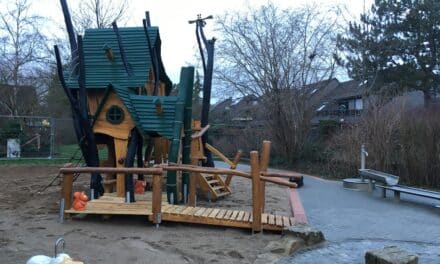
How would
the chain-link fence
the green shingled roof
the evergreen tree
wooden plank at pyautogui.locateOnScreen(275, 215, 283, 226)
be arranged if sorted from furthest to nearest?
1. the evergreen tree
2. the chain-link fence
3. the green shingled roof
4. wooden plank at pyautogui.locateOnScreen(275, 215, 283, 226)

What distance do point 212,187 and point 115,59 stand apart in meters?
3.89

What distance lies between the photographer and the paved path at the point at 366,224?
6.22 meters

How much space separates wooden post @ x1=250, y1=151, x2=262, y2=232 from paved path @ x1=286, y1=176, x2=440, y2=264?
111 centimetres

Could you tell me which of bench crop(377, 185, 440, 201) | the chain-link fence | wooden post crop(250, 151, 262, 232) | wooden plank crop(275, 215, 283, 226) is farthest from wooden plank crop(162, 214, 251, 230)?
the chain-link fence

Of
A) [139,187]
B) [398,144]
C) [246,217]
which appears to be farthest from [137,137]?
[398,144]

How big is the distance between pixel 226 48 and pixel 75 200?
18.6 m

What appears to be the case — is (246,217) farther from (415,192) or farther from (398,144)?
(398,144)

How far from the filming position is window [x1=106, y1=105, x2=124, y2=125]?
9859mm

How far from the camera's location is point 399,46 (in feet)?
92.0

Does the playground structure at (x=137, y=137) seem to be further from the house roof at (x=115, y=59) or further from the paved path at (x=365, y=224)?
the paved path at (x=365, y=224)

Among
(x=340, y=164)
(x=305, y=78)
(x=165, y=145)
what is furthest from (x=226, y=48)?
(x=165, y=145)

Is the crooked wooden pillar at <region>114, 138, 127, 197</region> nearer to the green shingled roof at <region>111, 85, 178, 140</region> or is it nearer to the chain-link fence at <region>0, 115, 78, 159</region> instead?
the green shingled roof at <region>111, 85, 178, 140</region>

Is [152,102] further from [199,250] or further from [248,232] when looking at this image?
[199,250]

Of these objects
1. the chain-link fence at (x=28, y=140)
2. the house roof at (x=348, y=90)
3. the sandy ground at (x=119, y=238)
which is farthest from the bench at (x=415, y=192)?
the house roof at (x=348, y=90)
